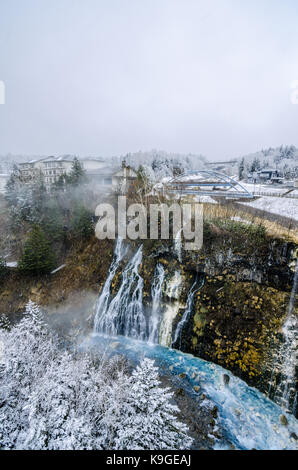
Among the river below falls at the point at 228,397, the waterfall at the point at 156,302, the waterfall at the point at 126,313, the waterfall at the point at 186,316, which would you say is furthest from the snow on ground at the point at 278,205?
the waterfall at the point at 126,313

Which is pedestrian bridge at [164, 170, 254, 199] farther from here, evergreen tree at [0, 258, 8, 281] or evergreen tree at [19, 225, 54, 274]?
evergreen tree at [0, 258, 8, 281]

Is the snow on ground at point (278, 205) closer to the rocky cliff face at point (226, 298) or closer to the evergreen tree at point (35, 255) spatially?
the rocky cliff face at point (226, 298)

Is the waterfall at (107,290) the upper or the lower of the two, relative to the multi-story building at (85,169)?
lower

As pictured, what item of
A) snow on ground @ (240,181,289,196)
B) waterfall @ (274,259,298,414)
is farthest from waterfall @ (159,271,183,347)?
snow on ground @ (240,181,289,196)

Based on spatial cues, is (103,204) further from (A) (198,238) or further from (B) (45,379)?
(B) (45,379)

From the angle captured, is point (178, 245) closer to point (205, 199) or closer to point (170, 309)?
point (170, 309)

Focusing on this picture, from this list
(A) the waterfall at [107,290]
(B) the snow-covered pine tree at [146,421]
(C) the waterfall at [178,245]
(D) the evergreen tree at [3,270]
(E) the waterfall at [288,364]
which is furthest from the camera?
(D) the evergreen tree at [3,270]

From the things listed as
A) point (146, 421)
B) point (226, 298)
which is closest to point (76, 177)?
point (226, 298)
